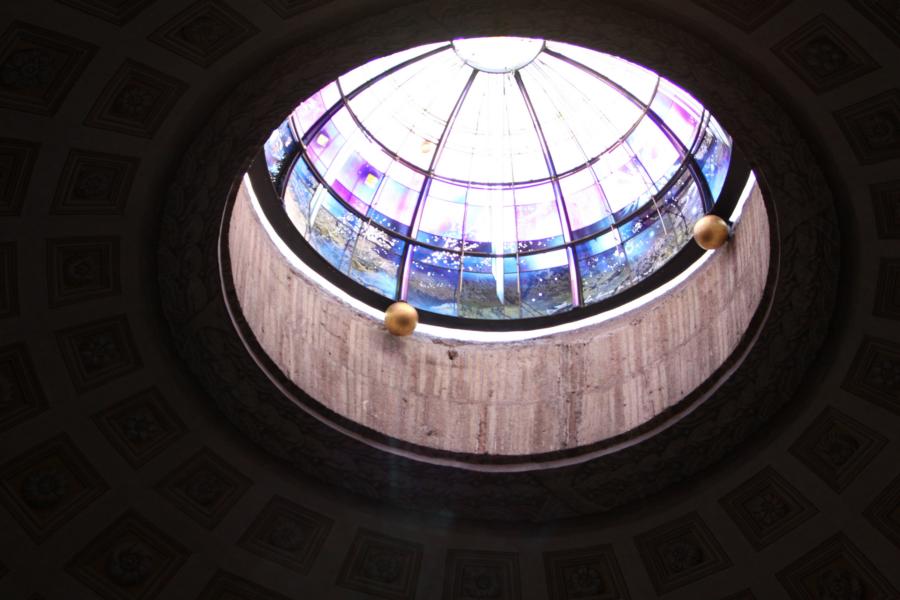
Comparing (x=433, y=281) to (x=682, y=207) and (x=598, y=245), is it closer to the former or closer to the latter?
(x=598, y=245)

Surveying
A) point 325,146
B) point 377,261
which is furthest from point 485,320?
point 325,146

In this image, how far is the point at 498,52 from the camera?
16.3m

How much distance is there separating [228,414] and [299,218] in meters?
2.88

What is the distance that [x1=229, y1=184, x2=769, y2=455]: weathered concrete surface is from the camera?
1479 centimetres

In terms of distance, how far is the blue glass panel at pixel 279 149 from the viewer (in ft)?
49.0

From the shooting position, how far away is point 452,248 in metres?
17.0

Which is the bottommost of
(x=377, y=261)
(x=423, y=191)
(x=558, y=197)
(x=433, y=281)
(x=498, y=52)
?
(x=377, y=261)

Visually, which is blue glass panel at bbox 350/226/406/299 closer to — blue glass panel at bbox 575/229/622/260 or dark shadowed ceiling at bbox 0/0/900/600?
blue glass panel at bbox 575/229/622/260

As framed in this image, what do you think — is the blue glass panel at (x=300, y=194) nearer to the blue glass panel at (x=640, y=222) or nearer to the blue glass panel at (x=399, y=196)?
the blue glass panel at (x=399, y=196)

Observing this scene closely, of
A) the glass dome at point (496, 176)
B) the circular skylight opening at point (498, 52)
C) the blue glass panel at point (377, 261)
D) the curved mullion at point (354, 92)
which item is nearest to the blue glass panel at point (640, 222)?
the glass dome at point (496, 176)

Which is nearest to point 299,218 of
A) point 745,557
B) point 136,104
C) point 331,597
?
point 136,104

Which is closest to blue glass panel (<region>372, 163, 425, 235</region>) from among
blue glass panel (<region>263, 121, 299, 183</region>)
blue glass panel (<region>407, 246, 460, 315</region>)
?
blue glass panel (<region>407, 246, 460, 315</region>)

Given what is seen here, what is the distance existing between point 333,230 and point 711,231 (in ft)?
16.8

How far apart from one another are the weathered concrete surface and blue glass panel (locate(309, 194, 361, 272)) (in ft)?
1.73
